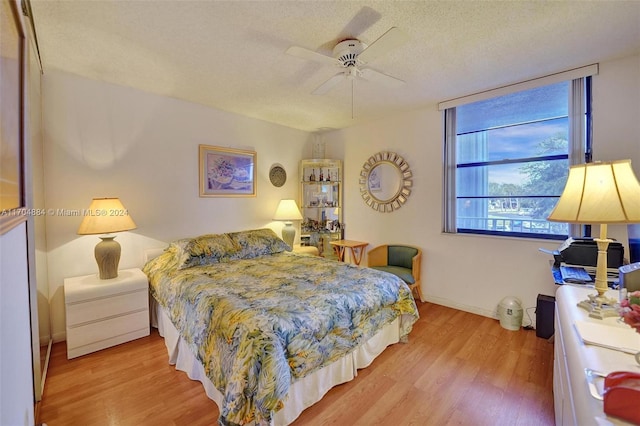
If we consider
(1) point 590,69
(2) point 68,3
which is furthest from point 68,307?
(1) point 590,69

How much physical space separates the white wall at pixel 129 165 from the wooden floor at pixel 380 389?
936mm

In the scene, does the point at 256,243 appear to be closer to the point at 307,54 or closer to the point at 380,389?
the point at 380,389

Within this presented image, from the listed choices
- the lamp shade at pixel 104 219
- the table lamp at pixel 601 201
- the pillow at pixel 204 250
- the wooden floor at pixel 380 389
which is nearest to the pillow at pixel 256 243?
the pillow at pixel 204 250

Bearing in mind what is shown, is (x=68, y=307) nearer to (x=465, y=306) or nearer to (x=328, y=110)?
(x=328, y=110)

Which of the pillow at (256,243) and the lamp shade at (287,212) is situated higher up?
the lamp shade at (287,212)

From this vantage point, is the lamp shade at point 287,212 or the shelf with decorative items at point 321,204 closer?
the lamp shade at point 287,212

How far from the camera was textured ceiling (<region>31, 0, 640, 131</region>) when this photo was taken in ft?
5.64

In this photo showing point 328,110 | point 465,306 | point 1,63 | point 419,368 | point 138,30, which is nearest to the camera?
point 1,63

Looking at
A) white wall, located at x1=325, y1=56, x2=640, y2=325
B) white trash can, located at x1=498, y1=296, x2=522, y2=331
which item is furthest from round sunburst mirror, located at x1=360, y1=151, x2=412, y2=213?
white trash can, located at x1=498, y1=296, x2=522, y2=331

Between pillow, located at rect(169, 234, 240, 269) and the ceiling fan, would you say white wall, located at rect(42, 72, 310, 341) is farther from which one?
the ceiling fan

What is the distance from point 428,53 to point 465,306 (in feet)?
9.09

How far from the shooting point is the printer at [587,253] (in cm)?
203

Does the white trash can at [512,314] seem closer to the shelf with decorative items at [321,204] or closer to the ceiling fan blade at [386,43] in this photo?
the shelf with decorative items at [321,204]

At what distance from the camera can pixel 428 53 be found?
222cm
